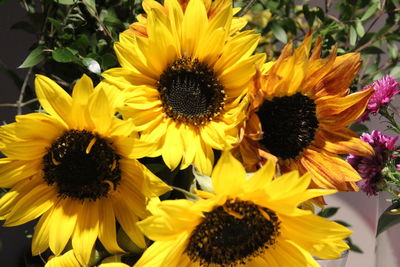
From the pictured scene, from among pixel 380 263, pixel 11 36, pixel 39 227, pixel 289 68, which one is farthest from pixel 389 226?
pixel 11 36

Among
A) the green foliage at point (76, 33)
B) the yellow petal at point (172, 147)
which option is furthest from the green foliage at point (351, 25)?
the yellow petal at point (172, 147)

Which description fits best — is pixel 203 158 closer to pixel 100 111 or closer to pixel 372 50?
pixel 100 111

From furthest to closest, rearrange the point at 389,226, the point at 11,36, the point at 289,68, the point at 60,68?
the point at 11,36 → the point at 60,68 → the point at 389,226 → the point at 289,68

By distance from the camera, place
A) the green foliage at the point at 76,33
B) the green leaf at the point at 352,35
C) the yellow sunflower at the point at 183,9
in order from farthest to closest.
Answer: the green leaf at the point at 352,35, the green foliage at the point at 76,33, the yellow sunflower at the point at 183,9

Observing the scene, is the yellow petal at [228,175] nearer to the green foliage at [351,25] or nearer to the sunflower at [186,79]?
the sunflower at [186,79]

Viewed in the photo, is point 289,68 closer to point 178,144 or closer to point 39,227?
point 178,144

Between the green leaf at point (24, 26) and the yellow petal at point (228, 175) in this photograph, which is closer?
the yellow petal at point (228, 175)

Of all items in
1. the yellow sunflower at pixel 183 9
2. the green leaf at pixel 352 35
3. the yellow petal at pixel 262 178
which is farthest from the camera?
the green leaf at pixel 352 35
